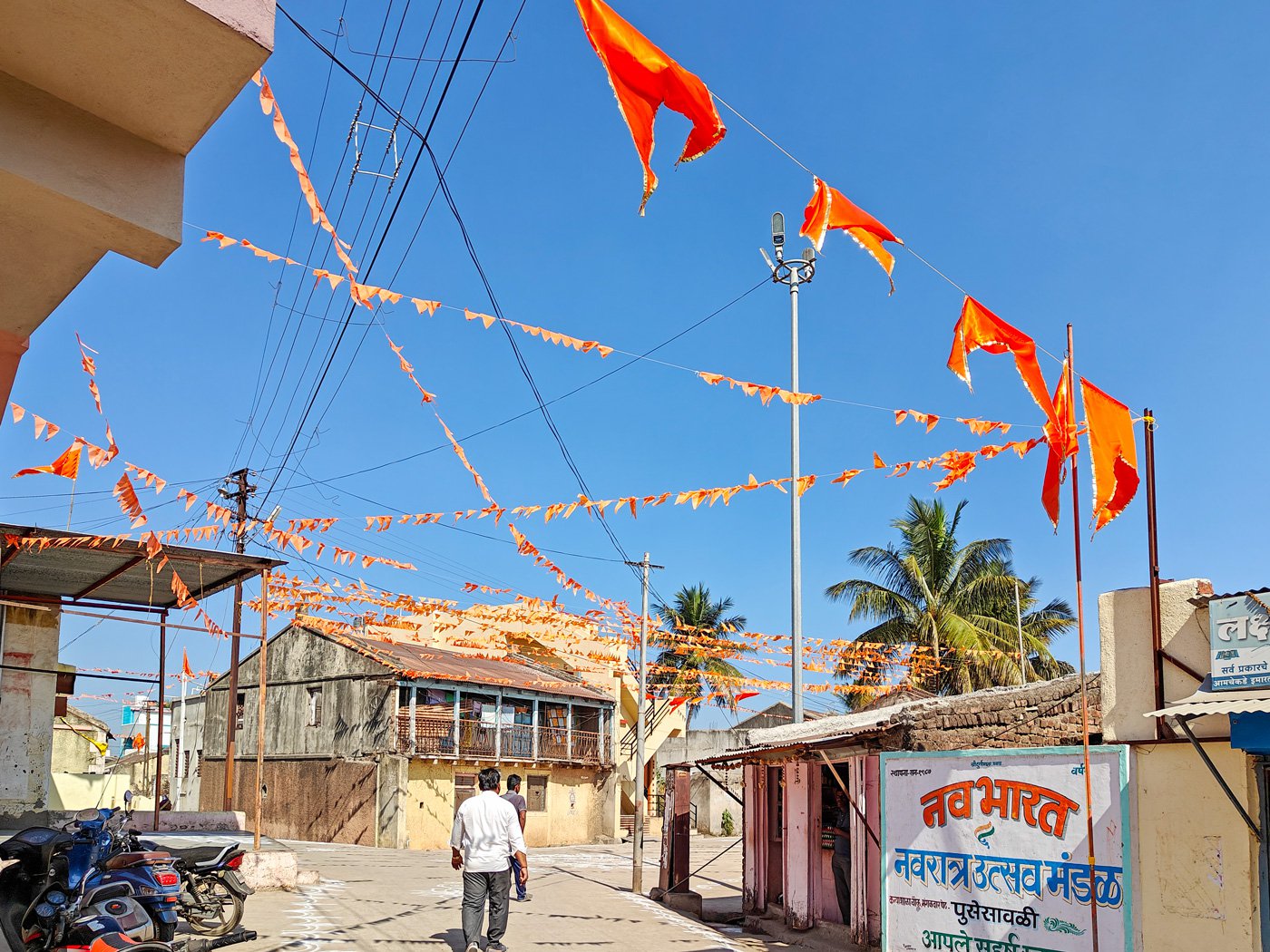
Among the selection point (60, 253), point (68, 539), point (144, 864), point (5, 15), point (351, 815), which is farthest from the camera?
point (351, 815)

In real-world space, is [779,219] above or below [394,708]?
above

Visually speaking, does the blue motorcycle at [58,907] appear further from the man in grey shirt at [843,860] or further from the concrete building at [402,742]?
the concrete building at [402,742]

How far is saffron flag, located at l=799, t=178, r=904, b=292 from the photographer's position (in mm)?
7152

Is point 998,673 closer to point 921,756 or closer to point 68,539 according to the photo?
point 921,756

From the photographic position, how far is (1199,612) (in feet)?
29.3

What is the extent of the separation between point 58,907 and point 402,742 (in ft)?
83.9

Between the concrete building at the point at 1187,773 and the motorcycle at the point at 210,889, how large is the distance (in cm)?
774

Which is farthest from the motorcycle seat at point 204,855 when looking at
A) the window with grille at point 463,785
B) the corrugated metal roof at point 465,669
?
the window with grille at point 463,785

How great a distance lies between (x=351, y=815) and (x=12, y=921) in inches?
1028

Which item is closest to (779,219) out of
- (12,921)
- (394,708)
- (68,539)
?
(68,539)

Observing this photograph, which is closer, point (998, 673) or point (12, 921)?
point (12, 921)

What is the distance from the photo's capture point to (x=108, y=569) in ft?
51.0

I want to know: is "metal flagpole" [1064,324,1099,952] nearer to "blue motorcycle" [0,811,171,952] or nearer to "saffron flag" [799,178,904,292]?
"saffron flag" [799,178,904,292]

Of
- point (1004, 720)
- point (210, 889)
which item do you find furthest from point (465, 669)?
point (1004, 720)
